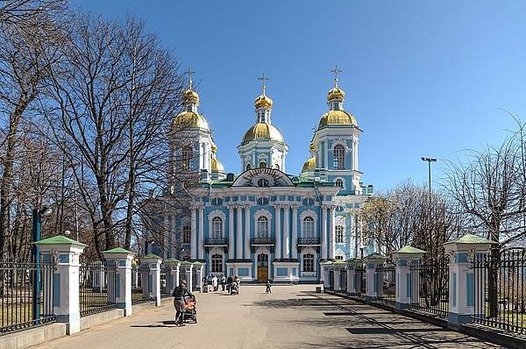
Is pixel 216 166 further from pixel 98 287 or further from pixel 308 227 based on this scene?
pixel 98 287

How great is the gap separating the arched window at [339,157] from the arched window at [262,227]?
1118 cm

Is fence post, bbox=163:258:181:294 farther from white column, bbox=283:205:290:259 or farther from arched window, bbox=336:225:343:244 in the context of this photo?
arched window, bbox=336:225:343:244

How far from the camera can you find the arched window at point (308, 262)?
6831cm

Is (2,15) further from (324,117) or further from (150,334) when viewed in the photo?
(324,117)

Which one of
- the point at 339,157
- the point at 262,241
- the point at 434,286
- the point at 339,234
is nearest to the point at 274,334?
the point at 434,286

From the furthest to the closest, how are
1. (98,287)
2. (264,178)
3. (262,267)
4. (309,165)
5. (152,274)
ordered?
(309,165)
(264,178)
(262,267)
(152,274)
(98,287)

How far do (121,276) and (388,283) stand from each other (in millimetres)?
18283

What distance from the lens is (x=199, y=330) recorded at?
16719 millimetres

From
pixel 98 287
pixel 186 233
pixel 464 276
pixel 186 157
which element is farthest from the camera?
pixel 186 233

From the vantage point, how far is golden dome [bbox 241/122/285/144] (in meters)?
77.1

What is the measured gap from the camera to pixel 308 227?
6969 centimetres

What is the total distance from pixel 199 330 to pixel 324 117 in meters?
60.3

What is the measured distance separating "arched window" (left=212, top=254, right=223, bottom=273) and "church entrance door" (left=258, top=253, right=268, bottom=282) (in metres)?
4.14

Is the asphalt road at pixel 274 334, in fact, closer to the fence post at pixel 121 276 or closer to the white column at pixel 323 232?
the fence post at pixel 121 276
